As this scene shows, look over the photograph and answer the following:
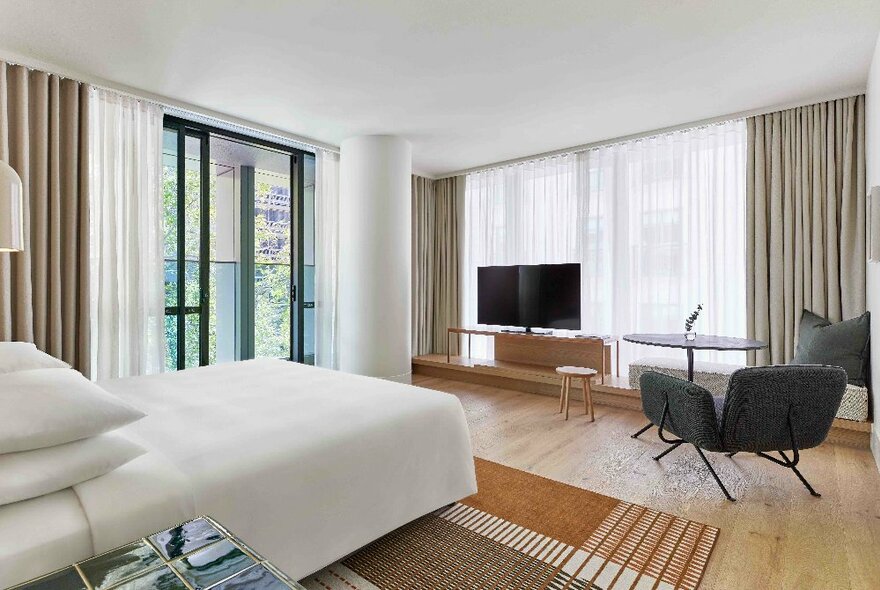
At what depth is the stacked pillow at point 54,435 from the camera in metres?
1.22

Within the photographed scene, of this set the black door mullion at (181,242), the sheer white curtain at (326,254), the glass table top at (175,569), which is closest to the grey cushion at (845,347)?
the glass table top at (175,569)

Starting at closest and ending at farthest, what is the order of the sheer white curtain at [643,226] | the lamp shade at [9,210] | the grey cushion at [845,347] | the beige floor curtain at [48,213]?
the lamp shade at [9,210], the beige floor curtain at [48,213], the grey cushion at [845,347], the sheer white curtain at [643,226]

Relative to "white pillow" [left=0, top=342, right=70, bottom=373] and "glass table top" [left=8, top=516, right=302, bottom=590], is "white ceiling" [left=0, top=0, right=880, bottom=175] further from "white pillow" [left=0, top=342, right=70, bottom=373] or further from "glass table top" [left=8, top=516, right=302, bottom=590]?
"glass table top" [left=8, top=516, right=302, bottom=590]

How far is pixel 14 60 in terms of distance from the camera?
9.89ft

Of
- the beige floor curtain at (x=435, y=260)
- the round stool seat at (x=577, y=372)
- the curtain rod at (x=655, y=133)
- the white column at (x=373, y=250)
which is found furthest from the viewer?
the beige floor curtain at (x=435, y=260)

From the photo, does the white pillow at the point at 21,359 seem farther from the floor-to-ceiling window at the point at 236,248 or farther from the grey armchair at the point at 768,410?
the grey armchair at the point at 768,410

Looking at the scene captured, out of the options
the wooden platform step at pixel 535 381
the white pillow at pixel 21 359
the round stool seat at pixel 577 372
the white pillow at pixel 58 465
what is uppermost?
the white pillow at pixel 21 359

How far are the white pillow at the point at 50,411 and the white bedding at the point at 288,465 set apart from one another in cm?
15

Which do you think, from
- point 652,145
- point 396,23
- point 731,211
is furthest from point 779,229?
point 396,23

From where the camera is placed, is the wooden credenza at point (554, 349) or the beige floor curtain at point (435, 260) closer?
the wooden credenza at point (554, 349)

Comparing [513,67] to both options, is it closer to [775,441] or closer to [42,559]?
[775,441]

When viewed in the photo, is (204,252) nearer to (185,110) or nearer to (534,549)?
(185,110)

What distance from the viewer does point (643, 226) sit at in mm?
4617

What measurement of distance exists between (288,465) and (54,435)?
0.64m
